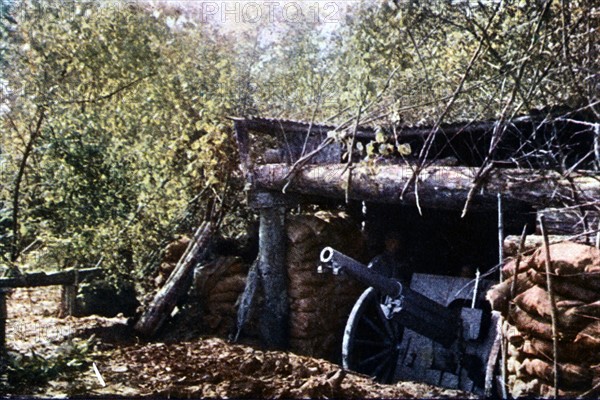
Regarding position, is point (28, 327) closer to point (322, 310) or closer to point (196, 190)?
point (196, 190)

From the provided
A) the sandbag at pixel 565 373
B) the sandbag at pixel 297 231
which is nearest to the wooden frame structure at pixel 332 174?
the sandbag at pixel 297 231

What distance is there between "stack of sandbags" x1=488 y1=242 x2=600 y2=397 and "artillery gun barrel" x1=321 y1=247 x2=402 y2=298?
7.66 feet

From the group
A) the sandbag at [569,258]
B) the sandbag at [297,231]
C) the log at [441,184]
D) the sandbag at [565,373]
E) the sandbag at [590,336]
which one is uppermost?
the log at [441,184]

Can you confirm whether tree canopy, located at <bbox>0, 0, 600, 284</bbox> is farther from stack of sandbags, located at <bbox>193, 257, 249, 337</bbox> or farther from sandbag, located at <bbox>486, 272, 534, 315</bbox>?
sandbag, located at <bbox>486, 272, 534, 315</bbox>

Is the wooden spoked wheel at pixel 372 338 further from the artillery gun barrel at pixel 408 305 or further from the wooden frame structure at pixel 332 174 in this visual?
the wooden frame structure at pixel 332 174

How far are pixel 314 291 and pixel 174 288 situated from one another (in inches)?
89.6

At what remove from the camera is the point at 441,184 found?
18.6 ft

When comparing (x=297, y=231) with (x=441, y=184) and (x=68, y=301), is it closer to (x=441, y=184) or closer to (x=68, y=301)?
(x=441, y=184)

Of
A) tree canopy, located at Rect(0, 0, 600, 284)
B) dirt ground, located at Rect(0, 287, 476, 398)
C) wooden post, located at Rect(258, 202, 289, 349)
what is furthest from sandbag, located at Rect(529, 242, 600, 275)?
wooden post, located at Rect(258, 202, 289, 349)

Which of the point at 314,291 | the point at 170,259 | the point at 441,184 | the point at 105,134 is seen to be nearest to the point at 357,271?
the point at 441,184

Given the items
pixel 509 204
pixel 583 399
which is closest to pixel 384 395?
pixel 583 399

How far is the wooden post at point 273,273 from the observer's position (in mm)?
8148

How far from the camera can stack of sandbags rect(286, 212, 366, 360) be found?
8070 millimetres

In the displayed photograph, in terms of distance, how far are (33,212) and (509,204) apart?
681 centimetres
